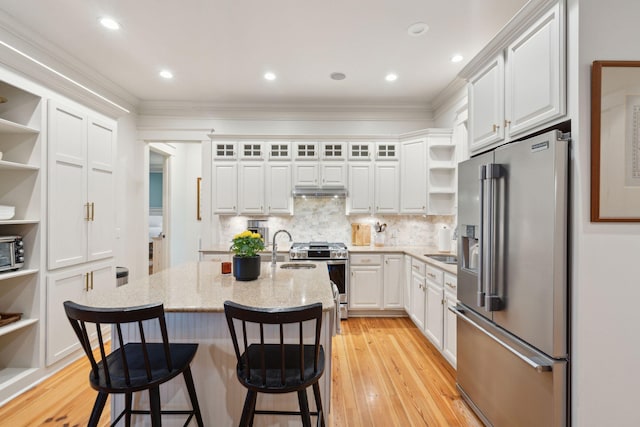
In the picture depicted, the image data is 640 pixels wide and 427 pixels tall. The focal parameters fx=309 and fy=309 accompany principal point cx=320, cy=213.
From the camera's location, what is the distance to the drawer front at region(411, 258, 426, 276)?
3.44m

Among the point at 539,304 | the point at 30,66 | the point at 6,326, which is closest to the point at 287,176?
the point at 30,66

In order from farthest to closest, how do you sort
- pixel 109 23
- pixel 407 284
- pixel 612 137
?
pixel 407 284
pixel 109 23
pixel 612 137

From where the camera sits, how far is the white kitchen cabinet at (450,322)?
2.65 m

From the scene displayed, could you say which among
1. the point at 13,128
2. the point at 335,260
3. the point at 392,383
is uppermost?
the point at 13,128

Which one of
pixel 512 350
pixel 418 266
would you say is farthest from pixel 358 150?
pixel 512 350

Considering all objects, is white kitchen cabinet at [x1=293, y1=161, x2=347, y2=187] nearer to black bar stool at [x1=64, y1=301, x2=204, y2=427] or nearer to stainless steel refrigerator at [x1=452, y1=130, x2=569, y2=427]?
stainless steel refrigerator at [x1=452, y1=130, x2=569, y2=427]

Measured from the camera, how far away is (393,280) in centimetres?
412

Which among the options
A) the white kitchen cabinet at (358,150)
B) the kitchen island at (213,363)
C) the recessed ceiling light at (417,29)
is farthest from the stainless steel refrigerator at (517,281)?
the white kitchen cabinet at (358,150)

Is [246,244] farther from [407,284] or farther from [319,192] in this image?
[407,284]

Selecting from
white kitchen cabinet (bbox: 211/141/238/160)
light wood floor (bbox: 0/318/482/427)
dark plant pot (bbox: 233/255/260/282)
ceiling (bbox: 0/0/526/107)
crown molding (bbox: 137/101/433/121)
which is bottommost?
light wood floor (bbox: 0/318/482/427)

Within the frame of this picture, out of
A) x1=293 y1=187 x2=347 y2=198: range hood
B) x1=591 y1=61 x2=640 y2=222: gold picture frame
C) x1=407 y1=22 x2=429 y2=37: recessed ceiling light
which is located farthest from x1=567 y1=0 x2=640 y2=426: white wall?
x1=293 y1=187 x2=347 y2=198: range hood

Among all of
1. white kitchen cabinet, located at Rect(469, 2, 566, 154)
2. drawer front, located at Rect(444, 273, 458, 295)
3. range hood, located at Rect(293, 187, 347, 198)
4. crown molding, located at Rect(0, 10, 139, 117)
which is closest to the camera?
white kitchen cabinet, located at Rect(469, 2, 566, 154)

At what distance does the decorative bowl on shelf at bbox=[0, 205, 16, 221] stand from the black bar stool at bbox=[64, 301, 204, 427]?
1590mm

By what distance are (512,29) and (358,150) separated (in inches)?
107
